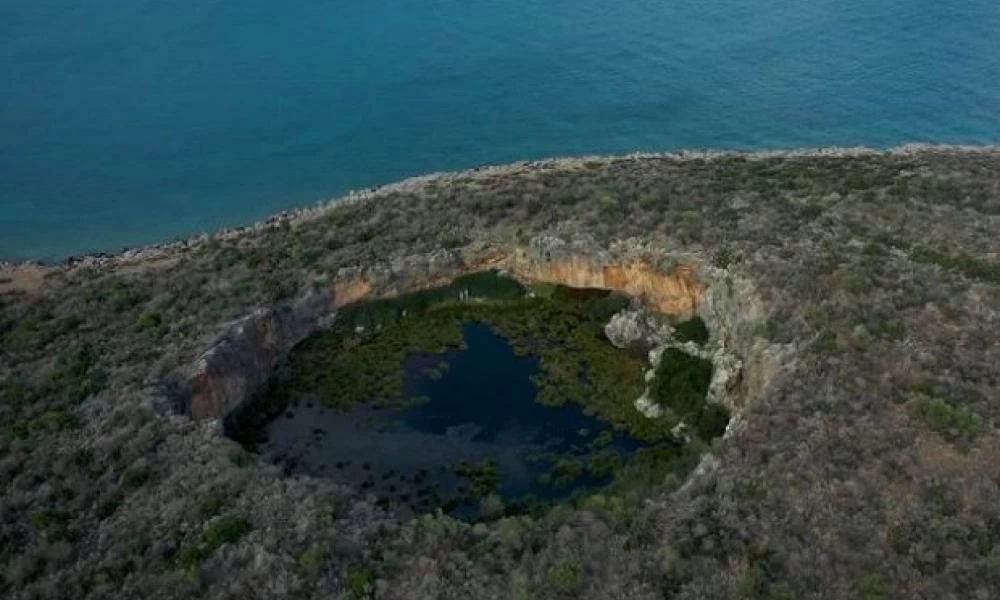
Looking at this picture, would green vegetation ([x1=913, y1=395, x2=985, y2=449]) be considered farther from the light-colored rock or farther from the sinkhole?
the light-colored rock

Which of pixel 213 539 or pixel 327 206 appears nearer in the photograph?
pixel 213 539

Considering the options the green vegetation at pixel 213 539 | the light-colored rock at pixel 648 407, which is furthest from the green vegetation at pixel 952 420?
the green vegetation at pixel 213 539

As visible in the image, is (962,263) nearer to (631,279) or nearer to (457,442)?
(631,279)

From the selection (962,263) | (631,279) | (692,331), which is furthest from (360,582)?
(962,263)

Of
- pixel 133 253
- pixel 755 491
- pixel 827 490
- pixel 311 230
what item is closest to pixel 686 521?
pixel 755 491

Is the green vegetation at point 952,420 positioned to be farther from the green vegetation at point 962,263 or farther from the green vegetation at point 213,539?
the green vegetation at point 213,539

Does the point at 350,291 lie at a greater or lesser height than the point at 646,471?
greater

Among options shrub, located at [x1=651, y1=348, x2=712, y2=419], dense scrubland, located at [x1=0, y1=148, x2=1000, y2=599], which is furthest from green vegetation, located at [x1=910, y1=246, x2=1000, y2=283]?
shrub, located at [x1=651, y1=348, x2=712, y2=419]
